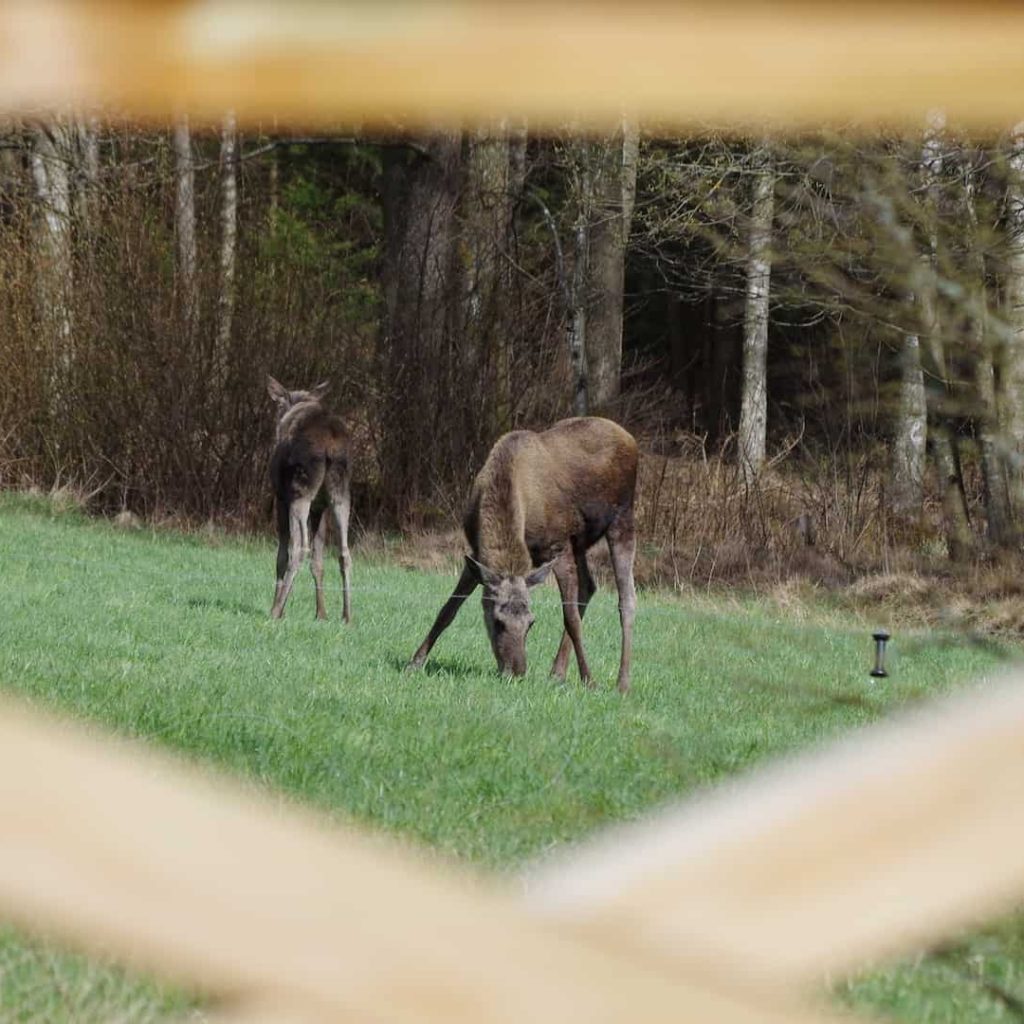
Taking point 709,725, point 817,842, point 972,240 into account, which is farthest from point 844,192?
point 709,725

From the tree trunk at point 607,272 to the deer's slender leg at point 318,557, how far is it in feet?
22.5

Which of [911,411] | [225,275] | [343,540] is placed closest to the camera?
[911,411]

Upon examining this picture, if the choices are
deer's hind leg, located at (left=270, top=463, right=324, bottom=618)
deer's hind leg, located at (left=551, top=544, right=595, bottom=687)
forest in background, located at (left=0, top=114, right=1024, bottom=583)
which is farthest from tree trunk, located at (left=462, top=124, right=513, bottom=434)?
deer's hind leg, located at (left=551, top=544, right=595, bottom=687)

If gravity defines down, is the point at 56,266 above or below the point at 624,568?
above

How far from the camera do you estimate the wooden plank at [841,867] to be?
960 millimetres

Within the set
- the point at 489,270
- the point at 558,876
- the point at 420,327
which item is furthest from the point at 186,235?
the point at 558,876

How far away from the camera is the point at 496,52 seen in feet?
2.93

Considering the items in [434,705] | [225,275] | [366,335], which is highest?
[225,275]

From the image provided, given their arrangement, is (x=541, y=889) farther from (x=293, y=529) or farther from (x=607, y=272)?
(x=607, y=272)

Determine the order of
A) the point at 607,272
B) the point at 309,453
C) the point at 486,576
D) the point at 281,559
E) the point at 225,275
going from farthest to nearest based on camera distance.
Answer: the point at 607,272
the point at 225,275
the point at 309,453
the point at 281,559
the point at 486,576

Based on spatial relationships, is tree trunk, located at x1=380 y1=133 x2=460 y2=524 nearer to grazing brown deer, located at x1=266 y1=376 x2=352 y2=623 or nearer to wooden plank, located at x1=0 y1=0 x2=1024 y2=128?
grazing brown deer, located at x1=266 y1=376 x2=352 y2=623

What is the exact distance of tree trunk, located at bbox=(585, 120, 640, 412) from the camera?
1938 cm

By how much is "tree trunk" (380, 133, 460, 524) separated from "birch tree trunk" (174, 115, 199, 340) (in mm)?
2229

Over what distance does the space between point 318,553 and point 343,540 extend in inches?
10.2
